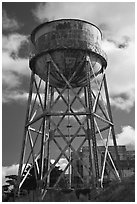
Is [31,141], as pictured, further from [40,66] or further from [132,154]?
[132,154]

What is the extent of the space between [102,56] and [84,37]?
195 centimetres

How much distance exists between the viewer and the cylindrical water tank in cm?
2142

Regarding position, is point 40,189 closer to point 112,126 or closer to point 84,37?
point 112,126

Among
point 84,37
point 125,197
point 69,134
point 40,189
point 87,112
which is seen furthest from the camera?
Result: point 69,134

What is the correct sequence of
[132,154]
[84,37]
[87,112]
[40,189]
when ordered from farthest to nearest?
[132,154]
[84,37]
[87,112]
[40,189]

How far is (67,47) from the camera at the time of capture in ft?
69.3

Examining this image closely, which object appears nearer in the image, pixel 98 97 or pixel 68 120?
pixel 98 97

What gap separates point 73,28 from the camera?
21.9 meters

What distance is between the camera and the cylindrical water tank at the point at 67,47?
21422 mm

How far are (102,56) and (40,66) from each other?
468 cm

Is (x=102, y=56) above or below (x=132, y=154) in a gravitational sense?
above

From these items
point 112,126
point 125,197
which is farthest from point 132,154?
point 125,197

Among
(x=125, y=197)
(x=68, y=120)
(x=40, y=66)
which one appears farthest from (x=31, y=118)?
(x=125, y=197)

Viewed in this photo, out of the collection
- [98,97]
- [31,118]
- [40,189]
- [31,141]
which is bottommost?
[40,189]
